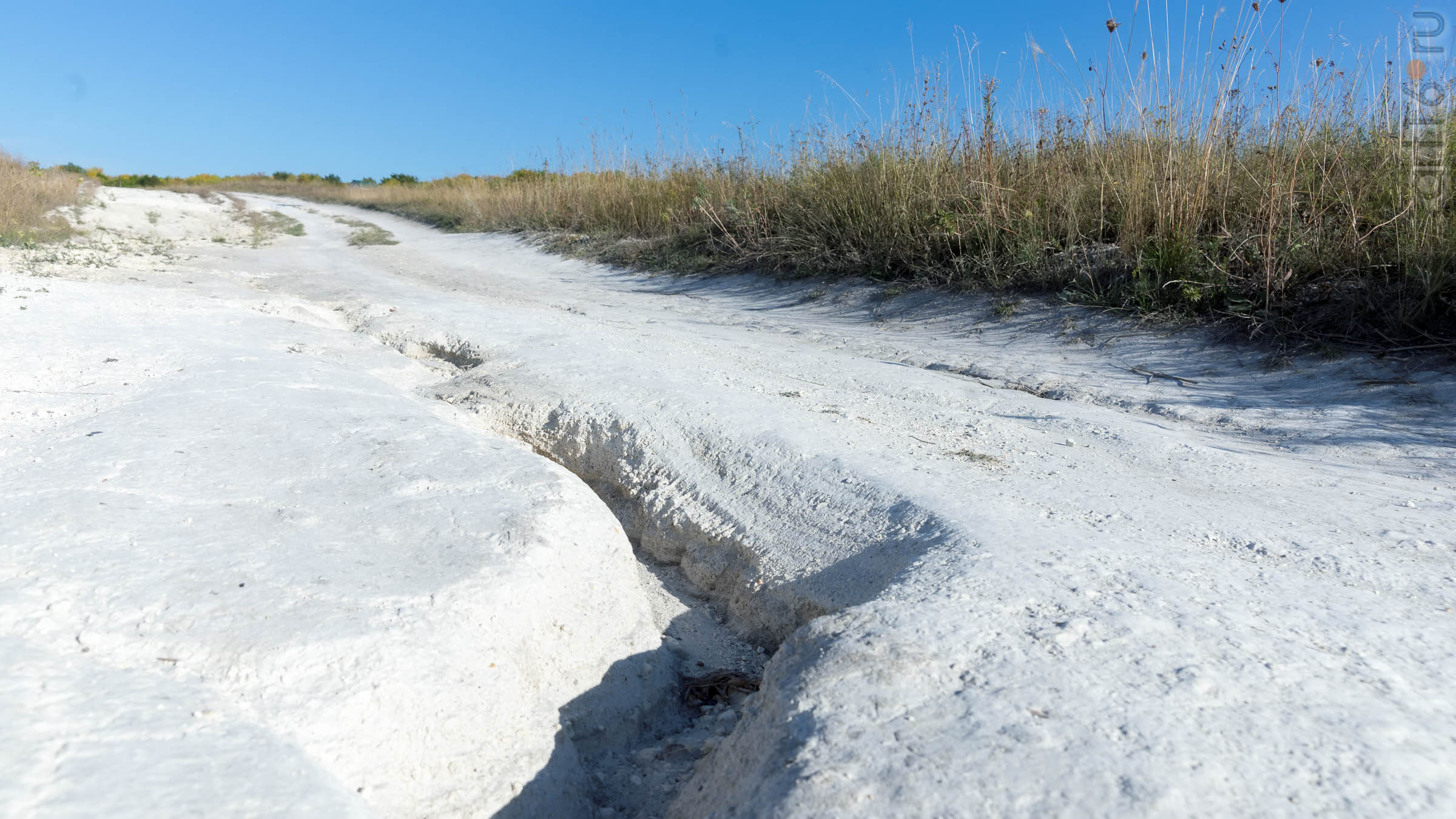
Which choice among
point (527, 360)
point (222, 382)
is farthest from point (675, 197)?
point (222, 382)

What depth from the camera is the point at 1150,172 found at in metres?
4.64

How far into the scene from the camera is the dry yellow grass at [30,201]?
8.54 metres

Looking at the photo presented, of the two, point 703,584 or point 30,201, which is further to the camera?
point 30,201

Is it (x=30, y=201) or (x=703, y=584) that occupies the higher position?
(x=30, y=201)

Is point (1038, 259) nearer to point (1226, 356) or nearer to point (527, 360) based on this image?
point (1226, 356)

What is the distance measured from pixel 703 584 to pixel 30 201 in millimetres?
11437

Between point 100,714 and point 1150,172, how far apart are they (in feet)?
16.2

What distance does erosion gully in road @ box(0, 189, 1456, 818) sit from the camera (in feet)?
3.77

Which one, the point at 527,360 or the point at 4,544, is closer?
the point at 4,544

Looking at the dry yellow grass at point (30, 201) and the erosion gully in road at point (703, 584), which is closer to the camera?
the erosion gully in road at point (703, 584)

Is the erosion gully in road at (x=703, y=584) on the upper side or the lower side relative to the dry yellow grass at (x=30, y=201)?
lower

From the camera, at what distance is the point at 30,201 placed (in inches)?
393

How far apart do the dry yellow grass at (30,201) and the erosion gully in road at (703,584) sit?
6.50 meters

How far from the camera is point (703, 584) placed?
2.29m
